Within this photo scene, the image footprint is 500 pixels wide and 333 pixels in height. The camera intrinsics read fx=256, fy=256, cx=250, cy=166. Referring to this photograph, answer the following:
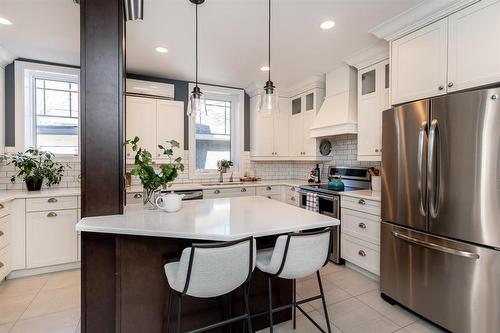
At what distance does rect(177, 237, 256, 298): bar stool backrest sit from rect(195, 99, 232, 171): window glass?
329 cm

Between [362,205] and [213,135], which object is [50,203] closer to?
[213,135]

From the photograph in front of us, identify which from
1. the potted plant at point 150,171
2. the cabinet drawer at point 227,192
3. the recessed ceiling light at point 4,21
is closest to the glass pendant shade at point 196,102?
the potted plant at point 150,171

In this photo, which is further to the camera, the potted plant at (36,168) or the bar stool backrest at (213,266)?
the potted plant at (36,168)

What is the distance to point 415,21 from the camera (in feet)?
7.52

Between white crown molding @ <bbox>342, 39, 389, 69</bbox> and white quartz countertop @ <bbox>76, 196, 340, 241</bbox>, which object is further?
white crown molding @ <bbox>342, 39, 389, 69</bbox>

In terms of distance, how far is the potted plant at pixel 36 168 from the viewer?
3.08 metres

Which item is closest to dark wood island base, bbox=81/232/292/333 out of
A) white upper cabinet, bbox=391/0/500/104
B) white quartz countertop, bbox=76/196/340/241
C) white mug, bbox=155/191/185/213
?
white quartz countertop, bbox=76/196/340/241

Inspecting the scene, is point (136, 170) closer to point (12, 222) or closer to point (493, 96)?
point (12, 222)

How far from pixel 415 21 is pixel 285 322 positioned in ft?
9.33

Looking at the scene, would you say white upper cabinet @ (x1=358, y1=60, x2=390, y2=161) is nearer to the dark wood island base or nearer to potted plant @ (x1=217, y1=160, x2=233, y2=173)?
potted plant @ (x1=217, y1=160, x2=233, y2=173)

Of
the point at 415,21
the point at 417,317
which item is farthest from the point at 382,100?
the point at 417,317

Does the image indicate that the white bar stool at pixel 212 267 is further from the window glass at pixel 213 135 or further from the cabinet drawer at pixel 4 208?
the window glass at pixel 213 135

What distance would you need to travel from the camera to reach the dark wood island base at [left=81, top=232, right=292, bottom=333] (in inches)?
64.1

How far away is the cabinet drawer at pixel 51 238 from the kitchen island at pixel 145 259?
1675 mm
